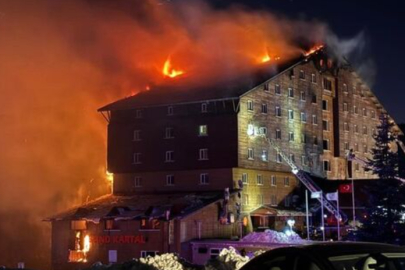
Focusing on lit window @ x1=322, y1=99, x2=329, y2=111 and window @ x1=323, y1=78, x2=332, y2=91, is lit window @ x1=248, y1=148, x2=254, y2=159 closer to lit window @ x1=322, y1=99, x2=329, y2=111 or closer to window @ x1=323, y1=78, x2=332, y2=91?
lit window @ x1=322, y1=99, x2=329, y2=111

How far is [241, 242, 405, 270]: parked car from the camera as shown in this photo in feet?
24.7

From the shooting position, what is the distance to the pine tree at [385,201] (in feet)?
116

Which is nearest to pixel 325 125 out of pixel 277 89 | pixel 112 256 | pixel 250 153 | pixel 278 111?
pixel 278 111

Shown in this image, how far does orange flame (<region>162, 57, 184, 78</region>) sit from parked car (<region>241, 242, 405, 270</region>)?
239ft

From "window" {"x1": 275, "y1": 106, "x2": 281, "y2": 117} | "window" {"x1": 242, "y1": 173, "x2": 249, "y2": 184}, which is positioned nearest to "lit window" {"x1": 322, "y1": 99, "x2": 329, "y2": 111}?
"window" {"x1": 275, "y1": 106, "x2": 281, "y2": 117}

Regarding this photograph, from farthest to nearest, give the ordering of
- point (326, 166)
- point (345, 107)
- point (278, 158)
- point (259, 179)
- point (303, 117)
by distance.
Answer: point (345, 107), point (326, 166), point (303, 117), point (278, 158), point (259, 179)

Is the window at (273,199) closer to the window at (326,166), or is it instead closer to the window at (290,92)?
the window at (326,166)

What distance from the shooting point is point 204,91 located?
214 ft

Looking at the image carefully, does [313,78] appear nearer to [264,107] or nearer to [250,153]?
[264,107]

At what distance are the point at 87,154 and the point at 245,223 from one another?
84.0 feet

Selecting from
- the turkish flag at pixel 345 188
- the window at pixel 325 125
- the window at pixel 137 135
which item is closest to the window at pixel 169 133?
the window at pixel 137 135

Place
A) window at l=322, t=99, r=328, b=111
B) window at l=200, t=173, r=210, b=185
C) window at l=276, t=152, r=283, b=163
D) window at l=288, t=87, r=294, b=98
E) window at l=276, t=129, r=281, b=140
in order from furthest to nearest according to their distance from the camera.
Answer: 1. window at l=322, t=99, r=328, b=111
2. window at l=288, t=87, r=294, b=98
3. window at l=276, t=129, r=281, b=140
4. window at l=276, t=152, r=283, b=163
5. window at l=200, t=173, r=210, b=185

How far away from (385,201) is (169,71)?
51307 mm

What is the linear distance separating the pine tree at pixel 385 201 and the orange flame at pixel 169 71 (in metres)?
46.0
